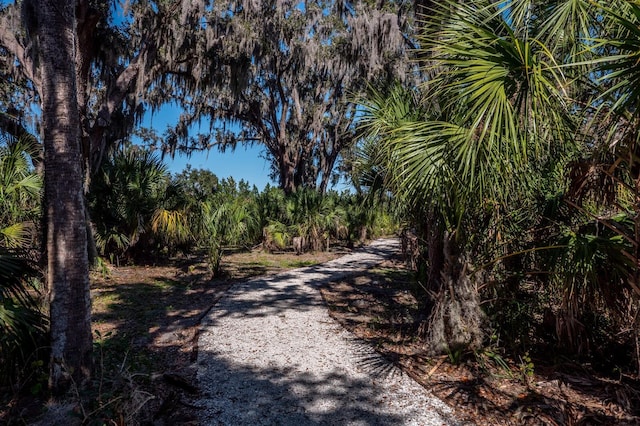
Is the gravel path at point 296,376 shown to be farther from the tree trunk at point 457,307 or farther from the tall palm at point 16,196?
the tall palm at point 16,196

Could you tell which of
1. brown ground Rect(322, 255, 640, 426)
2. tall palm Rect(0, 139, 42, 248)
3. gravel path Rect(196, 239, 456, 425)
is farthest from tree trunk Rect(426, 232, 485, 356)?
tall palm Rect(0, 139, 42, 248)

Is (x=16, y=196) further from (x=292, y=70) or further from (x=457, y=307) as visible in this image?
(x=292, y=70)

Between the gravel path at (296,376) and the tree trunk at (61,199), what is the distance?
1.10m

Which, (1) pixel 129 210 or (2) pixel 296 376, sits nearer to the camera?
(2) pixel 296 376

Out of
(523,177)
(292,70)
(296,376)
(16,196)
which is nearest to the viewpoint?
(523,177)

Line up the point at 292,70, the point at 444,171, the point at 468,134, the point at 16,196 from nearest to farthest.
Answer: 1. the point at 468,134
2. the point at 444,171
3. the point at 16,196
4. the point at 292,70

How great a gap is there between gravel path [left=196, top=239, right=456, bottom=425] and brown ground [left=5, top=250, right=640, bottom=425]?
6.9 inches

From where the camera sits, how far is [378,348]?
398 cm

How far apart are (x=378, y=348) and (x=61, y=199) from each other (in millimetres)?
3362

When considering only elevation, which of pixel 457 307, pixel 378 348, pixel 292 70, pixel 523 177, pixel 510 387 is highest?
pixel 292 70

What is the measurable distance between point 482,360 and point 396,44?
9.35 meters

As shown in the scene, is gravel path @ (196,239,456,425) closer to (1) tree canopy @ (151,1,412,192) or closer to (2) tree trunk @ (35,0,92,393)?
(2) tree trunk @ (35,0,92,393)

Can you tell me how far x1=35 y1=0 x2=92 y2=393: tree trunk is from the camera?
263cm

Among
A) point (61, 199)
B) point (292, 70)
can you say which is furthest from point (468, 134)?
point (292, 70)
